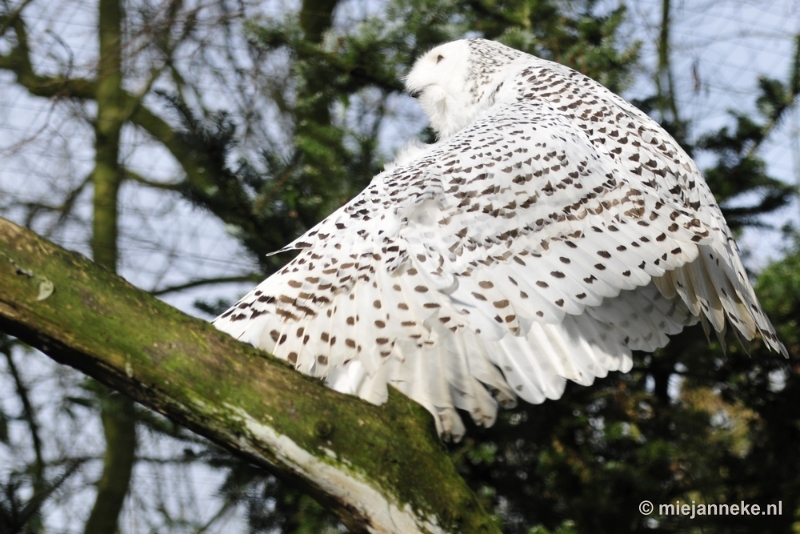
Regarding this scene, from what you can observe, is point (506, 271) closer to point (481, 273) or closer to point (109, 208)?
point (481, 273)

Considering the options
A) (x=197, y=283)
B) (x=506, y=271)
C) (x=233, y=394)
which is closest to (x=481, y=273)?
(x=506, y=271)

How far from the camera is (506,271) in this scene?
2.29m

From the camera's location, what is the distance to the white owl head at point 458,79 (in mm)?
3297

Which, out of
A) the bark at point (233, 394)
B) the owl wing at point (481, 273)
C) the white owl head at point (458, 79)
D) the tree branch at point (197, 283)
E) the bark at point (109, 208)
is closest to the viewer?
the bark at point (233, 394)

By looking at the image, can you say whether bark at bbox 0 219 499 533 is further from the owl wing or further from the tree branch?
the tree branch

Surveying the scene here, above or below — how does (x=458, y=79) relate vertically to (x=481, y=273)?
above

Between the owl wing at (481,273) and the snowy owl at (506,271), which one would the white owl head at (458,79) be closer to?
the snowy owl at (506,271)

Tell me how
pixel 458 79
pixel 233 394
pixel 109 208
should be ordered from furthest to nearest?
pixel 109 208, pixel 458 79, pixel 233 394

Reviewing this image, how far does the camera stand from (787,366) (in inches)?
162

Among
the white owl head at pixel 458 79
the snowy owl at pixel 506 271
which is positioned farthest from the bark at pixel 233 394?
the white owl head at pixel 458 79

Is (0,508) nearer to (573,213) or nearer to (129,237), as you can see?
(129,237)

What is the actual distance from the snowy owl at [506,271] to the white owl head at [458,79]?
0.49 meters

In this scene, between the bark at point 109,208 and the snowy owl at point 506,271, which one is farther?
the bark at point 109,208

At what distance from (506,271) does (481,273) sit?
0.08 meters
